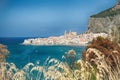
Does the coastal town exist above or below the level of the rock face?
below

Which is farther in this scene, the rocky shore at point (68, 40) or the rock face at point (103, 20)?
the rocky shore at point (68, 40)

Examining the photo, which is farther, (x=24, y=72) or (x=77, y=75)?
(x=77, y=75)

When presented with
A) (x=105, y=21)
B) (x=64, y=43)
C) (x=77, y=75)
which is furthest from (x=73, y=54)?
(x=64, y=43)

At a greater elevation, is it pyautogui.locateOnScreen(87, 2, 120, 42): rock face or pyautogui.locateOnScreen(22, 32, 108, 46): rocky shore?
pyautogui.locateOnScreen(87, 2, 120, 42): rock face

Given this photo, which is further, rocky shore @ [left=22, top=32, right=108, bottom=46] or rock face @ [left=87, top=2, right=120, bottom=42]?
rocky shore @ [left=22, top=32, right=108, bottom=46]

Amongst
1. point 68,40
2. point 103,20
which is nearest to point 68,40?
point 68,40

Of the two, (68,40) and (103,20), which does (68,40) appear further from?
(103,20)

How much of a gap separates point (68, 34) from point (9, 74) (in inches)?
7028

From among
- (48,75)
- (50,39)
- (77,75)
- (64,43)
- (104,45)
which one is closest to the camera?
(48,75)

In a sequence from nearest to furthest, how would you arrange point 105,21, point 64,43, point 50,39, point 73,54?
point 73,54, point 105,21, point 64,43, point 50,39

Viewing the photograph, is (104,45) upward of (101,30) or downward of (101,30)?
downward

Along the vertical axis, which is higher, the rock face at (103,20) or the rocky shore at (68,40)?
the rock face at (103,20)

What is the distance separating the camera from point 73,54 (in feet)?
44.3

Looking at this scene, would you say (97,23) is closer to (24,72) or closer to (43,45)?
(43,45)
